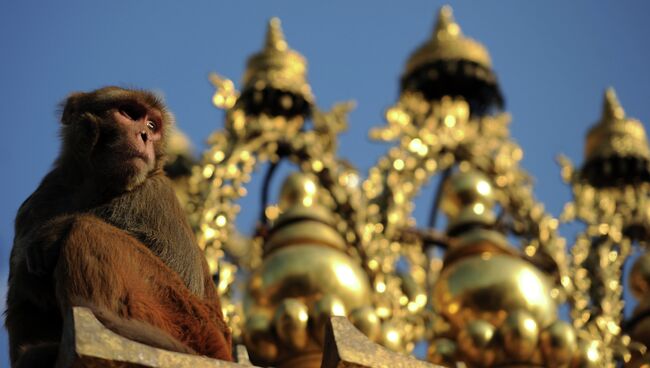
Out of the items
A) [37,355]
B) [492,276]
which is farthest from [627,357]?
[37,355]

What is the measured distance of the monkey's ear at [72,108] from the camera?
4348 mm

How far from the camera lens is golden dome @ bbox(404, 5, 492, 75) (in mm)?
10070

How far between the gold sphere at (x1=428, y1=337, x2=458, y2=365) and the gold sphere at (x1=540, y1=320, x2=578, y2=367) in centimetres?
52

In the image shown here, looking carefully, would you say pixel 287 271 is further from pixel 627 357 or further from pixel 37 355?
pixel 37 355

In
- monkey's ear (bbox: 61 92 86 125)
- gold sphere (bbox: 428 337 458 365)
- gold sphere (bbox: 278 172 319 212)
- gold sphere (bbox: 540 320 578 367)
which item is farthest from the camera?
gold sphere (bbox: 278 172 319 212)

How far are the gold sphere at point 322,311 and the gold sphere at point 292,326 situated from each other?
54 mm

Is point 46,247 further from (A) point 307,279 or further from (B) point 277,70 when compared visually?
(B) point 277,70

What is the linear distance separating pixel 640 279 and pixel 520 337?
69.0 inches

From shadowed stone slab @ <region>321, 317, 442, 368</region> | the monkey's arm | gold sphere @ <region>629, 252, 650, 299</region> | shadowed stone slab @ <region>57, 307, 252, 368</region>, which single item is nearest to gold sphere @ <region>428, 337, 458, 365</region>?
gold sphere @ <region>629, 252, 650, 299</region>

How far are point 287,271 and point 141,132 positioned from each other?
2717 millimetres

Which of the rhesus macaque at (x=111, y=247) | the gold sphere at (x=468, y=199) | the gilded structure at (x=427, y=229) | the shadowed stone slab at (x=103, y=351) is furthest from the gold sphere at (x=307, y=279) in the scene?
the shadowed stone slab at (x=103, y=351)

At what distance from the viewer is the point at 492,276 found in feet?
24.6

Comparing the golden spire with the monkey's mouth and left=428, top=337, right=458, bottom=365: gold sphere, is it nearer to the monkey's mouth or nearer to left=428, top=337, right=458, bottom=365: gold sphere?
left=428, top=337, right=458, bottom=365: gold sphere

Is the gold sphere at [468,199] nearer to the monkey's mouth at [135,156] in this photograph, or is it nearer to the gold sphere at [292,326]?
the gold sphere at [292,326]
